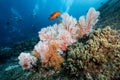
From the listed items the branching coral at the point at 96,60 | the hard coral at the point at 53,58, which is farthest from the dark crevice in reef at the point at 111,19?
the hard coral at the point at 53,58

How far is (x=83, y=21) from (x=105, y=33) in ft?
3.00

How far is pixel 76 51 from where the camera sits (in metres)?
4.00

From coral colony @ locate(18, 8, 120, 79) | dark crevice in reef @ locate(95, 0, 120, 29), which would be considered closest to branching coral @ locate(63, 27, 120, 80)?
coral colony @ locate(18, 8, 120, 79)

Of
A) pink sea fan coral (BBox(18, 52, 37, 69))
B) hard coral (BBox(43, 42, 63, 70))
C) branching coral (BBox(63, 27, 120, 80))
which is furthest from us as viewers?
pink sea fan coral (BBox(18, 52, 37, 69))

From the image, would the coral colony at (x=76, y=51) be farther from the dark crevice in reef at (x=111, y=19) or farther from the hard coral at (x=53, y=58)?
the dark crevice in reef at (x=111, y=19)

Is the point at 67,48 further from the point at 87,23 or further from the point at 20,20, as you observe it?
the point at 20,20

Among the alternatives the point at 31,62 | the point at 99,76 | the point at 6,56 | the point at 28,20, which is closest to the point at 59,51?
the point at 31,62

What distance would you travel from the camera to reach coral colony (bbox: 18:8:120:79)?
374 centimetres

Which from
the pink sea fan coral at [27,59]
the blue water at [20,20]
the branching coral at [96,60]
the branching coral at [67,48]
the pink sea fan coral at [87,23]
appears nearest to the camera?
the branching coral at [96,60]

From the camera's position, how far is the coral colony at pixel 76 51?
12.3ft

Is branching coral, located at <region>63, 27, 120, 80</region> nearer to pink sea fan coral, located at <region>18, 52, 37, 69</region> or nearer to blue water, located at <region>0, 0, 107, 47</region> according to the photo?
pink sea fan coral, located at <region>18, 52, 37, 69</region>

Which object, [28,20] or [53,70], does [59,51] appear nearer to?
[53,70]

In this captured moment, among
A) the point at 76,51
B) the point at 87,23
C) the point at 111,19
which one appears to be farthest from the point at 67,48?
the point at 111,19

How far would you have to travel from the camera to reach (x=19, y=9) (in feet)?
216
